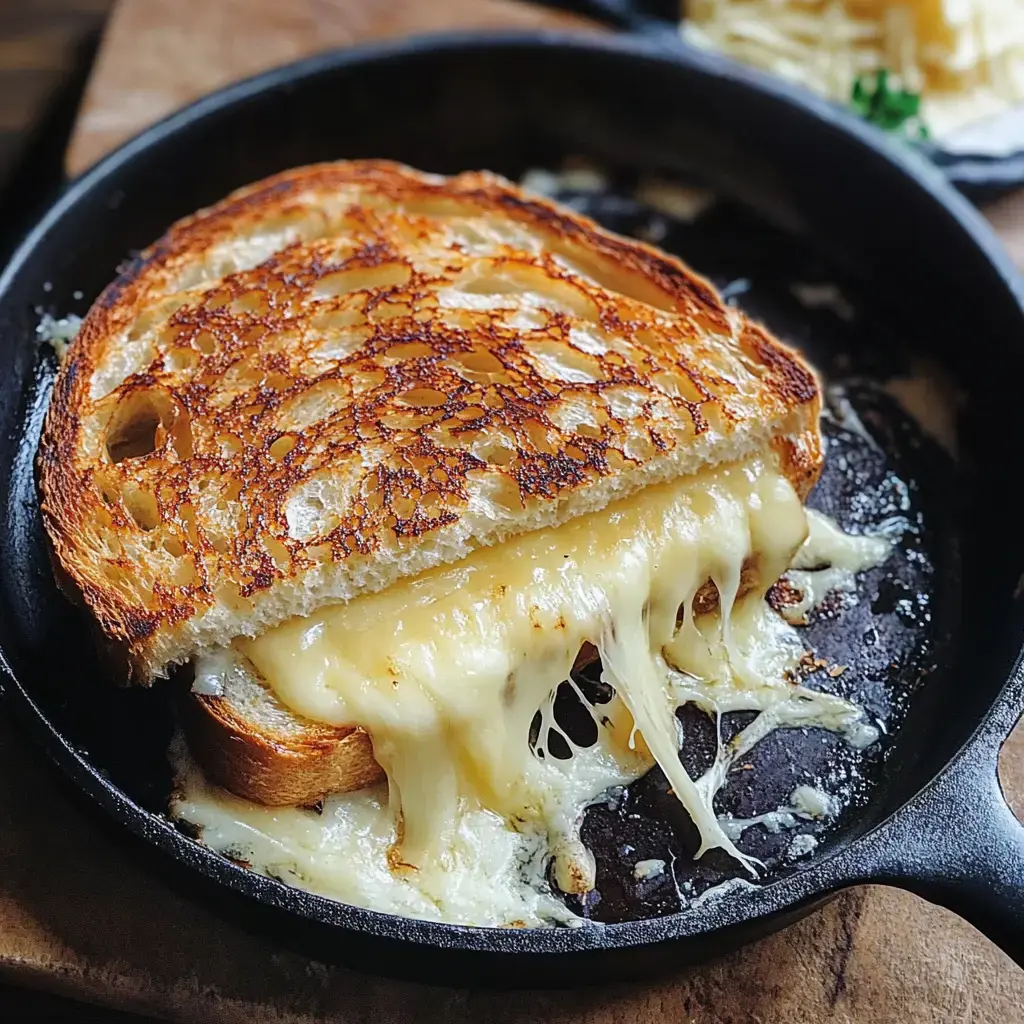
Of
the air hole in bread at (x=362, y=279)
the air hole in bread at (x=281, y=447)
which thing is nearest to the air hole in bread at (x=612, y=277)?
the air hole in bread at (x=362, y=279)

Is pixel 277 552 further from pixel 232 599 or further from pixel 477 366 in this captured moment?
pixel 477 366

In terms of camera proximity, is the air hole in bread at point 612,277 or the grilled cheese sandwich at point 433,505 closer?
the grilled cheese sandwich at point 433,505

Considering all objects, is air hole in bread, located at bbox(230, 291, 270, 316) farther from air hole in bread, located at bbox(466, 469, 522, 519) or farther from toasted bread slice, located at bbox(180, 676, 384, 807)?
toasted bread slice, located at bbox(180, 676, 384, 807)

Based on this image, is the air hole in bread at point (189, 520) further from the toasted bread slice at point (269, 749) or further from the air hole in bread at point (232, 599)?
the toasted bread slice at point (269, 749)

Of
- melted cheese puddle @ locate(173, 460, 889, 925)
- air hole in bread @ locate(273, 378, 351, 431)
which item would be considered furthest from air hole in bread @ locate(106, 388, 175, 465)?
melted cheese puddle @ locate(173, 460, 889, 925)

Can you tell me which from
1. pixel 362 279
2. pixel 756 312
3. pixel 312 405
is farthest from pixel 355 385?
pixel 756 312
